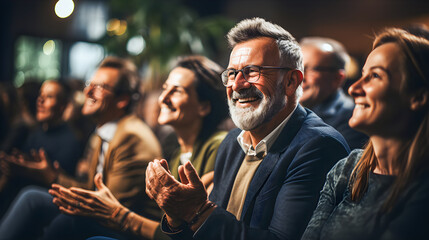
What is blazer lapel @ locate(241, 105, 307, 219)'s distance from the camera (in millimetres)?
1716

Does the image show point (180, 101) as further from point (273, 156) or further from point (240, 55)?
point (273, 156)

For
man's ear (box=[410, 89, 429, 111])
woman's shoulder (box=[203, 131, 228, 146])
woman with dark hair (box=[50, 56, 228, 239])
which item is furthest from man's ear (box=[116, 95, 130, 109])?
man's ear (box=[410, 89, 429, 111])

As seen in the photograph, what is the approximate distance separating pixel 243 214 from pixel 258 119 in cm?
37

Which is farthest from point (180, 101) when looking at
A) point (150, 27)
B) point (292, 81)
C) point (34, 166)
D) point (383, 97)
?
point (150, 27)

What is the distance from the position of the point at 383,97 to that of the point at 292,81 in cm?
51

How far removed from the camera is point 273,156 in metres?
1.74

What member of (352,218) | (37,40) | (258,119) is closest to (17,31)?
(37,40)

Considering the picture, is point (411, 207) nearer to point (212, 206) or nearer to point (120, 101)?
point (212, 206)

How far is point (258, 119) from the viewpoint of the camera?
5.88 feet

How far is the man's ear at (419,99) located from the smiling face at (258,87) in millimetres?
572

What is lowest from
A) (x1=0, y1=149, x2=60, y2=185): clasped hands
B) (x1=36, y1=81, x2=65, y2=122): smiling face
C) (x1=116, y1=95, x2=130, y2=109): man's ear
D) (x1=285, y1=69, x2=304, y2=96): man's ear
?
(x1=0, y1=149, x2=60, y2=185): clasped hands

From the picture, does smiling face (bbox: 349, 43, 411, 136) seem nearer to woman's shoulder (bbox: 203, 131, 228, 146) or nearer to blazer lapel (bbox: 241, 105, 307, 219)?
blazer lapel (bbox: 241, 105, 307, 219)

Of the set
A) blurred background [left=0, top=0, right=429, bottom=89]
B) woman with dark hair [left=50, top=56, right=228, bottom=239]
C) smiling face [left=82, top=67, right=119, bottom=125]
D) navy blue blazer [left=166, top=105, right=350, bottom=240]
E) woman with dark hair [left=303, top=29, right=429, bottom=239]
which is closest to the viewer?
woman with dark hair [left=303, top=29, right=429, bottom=239]

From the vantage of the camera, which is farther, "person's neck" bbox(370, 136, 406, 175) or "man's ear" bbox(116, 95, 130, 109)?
"man's ear" bbox(116, 95, 130, 109)
